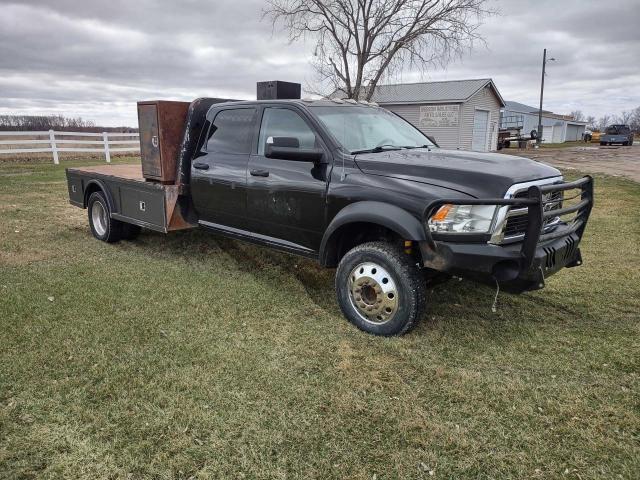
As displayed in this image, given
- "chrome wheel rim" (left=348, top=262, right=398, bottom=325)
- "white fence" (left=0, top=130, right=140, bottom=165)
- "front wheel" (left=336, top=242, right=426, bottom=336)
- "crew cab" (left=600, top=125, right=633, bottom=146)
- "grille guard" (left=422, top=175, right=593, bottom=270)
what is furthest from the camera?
"crew cab" (left=600, top=125, right=633, bottom=146)

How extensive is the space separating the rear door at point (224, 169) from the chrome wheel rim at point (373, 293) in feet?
5.11

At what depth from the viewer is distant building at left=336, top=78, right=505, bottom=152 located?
1128 inches

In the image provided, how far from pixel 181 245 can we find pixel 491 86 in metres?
28.5

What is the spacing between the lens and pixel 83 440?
2.60 meters

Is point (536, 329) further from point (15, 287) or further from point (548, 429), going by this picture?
point (15, 287)

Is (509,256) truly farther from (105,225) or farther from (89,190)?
(89,190)

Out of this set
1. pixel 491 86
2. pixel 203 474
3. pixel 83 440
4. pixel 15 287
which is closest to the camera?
pixel 203 474

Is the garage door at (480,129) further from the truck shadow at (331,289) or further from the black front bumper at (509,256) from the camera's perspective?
the black front bumper at (509,256)

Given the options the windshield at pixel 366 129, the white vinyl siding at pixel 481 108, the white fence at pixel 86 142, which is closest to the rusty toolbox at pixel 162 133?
the windshield at pixel 366 129

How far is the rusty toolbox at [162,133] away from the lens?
5328mm

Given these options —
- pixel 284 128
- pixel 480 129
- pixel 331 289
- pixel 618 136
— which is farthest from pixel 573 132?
pixel 284 128

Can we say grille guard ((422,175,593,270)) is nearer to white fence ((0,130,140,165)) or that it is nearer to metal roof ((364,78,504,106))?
A: white fence ((0,130,140,165))

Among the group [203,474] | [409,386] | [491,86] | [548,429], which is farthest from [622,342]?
[491,86]

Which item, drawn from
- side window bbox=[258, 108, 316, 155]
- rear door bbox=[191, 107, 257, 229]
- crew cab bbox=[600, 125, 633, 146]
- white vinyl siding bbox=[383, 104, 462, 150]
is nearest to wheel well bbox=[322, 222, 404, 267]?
side window bbox=[258, 108, 316, 155]
